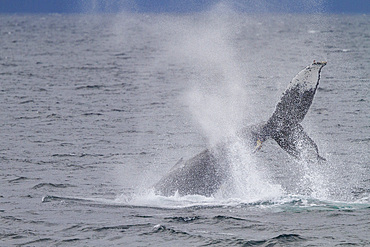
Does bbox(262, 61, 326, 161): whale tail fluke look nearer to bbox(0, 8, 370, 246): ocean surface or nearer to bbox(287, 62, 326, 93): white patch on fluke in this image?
bbox(287, 62, 326, 93): white patch on fluke

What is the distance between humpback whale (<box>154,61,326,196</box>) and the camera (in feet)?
41.0

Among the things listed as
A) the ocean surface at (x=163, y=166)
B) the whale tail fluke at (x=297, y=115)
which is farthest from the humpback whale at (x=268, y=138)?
the ocean surface at (x=163, y=166)

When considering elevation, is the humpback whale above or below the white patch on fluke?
below

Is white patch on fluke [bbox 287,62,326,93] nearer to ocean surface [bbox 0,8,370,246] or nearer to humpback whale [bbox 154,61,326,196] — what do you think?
humpback whale [bbox 154,61,326,196]

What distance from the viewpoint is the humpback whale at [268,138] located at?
12.5 meters

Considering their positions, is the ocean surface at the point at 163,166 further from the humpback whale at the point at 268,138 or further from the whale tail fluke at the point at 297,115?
the whale tail fluke at the point at 297,115

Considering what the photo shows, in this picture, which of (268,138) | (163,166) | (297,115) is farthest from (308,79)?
(163,166)

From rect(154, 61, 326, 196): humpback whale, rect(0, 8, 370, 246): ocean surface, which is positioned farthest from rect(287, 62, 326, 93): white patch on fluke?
rect(0, 8, 370, 246): ocean surface

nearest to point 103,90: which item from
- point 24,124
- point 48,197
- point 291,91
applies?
point 24,124

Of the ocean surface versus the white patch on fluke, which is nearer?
the ocean surface

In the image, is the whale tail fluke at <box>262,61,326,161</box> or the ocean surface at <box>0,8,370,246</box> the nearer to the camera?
the ocean surface at <box>0,8,370,246</box>

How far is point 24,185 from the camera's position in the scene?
1587 centimetres

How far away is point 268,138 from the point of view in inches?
513

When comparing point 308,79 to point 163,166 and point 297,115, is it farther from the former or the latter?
point 163,166
